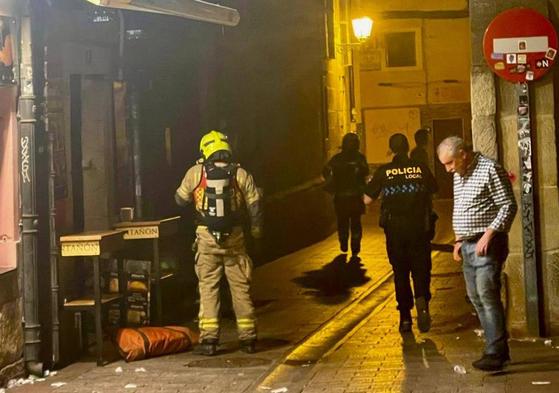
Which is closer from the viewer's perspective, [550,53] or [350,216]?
[550,53]

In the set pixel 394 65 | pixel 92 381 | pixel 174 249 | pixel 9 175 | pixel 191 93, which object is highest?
pixel 394 65

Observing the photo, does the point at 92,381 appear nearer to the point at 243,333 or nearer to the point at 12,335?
the point at 12,335

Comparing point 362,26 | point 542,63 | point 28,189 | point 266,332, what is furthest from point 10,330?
point 362,26

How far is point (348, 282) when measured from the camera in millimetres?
13539

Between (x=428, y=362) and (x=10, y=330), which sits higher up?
(x=10, y=330)

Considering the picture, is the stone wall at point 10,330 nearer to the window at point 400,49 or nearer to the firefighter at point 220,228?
the firefighter at point 220,228

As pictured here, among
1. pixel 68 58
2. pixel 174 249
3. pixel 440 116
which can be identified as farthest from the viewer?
pixel 440 116

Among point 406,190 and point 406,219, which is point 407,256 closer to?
point 406,219

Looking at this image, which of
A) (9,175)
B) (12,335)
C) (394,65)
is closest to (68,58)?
(9,175)

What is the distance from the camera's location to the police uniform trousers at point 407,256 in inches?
383

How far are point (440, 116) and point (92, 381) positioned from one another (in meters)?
23.2

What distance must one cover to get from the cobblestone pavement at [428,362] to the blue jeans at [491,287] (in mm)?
253

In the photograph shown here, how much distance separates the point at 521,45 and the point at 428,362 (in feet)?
8.95

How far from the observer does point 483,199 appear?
305 inches
